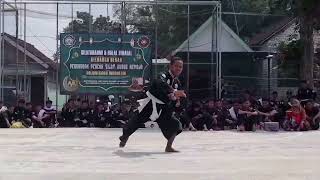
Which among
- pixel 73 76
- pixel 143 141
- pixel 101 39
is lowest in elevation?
pixel 143 141

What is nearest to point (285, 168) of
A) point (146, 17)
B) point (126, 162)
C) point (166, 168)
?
point (166, 168)

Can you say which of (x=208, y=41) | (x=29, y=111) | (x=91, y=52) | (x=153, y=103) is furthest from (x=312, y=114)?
(x=208, y=41)

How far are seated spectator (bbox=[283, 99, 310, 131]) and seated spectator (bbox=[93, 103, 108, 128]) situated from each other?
234 inches

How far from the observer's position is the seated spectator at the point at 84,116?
67.8ft

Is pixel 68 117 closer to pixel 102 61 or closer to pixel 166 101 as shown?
pixel 102 61

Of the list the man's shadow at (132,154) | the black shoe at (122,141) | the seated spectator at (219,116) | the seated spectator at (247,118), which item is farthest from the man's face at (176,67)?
the seated spectator at (219,116)

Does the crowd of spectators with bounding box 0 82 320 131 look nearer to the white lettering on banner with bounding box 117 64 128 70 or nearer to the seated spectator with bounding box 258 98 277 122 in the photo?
the seated spectator with bounding box 258 98 277 122

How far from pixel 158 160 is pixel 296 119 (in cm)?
969

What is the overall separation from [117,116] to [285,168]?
12319 mm

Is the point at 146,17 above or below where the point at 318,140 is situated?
above

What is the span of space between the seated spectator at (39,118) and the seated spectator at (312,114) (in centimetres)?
856

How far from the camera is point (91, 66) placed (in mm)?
21188

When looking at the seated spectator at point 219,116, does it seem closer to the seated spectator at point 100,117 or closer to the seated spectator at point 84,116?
the seated spectator at point 100,117

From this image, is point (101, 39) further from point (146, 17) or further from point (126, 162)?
point (126, 162)
